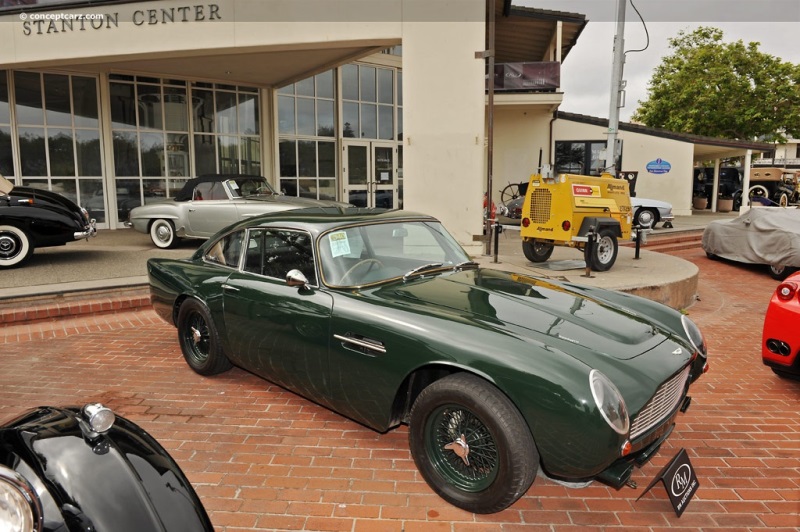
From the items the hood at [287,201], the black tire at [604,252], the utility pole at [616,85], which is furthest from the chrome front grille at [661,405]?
the utility pole at [616,85]

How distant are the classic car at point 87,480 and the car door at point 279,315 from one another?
146cm

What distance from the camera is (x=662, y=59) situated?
34219 millimetres

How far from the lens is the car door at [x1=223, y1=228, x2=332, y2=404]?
3.38 metres

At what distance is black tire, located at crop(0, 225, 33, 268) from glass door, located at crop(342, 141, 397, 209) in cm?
998

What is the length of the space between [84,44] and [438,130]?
665 centimetres

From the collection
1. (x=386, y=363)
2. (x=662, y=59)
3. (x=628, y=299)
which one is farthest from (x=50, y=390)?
(x=662, y=59)

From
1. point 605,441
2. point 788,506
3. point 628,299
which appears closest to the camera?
point 605,441

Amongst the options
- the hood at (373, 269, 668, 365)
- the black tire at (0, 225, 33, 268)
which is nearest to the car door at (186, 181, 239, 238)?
the black tire at (0, 225, 33, 268)

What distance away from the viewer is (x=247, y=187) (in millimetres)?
10523

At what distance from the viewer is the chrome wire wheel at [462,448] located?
2646 millimetres

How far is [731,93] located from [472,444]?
110 ft

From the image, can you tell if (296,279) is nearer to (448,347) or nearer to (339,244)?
(339,244)

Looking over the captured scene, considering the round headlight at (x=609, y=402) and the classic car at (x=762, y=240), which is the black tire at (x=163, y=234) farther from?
the classic car at (x=762, y=240)

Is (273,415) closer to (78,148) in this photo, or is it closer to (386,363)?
(386,363)
